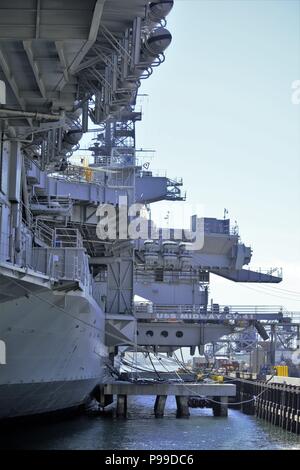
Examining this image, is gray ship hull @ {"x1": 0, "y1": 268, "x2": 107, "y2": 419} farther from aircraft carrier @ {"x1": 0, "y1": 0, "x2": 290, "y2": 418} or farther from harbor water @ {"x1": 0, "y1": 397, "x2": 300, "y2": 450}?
harbor water @ {"x1": 0, "y1": 397, "x2": 300, "y2": 450}

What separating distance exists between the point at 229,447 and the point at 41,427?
4.90 meters

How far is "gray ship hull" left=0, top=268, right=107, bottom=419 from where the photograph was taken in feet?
45.1

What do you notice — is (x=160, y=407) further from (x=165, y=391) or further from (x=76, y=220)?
(x=76, y=220)

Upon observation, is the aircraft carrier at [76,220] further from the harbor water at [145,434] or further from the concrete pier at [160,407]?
the concrete pier at [160,407]

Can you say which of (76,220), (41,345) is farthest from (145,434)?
(76,220)

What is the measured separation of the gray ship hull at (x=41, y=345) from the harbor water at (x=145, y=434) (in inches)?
28.8

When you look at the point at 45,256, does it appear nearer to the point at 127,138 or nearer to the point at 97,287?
the point at 97,287

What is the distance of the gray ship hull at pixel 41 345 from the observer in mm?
13750

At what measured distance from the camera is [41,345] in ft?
50.7

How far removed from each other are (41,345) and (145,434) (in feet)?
13.6

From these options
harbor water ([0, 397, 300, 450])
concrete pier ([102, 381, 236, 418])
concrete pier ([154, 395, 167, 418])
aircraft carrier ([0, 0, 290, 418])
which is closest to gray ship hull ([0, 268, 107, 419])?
aircraft carrier ([0, 0, 290, 418])

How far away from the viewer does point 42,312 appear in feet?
48.4

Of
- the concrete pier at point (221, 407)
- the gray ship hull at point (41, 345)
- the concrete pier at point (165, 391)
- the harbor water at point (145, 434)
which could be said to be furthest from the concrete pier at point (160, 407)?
the gray ship hull at point (41, 345)

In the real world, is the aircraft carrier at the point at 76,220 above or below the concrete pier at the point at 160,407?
above
